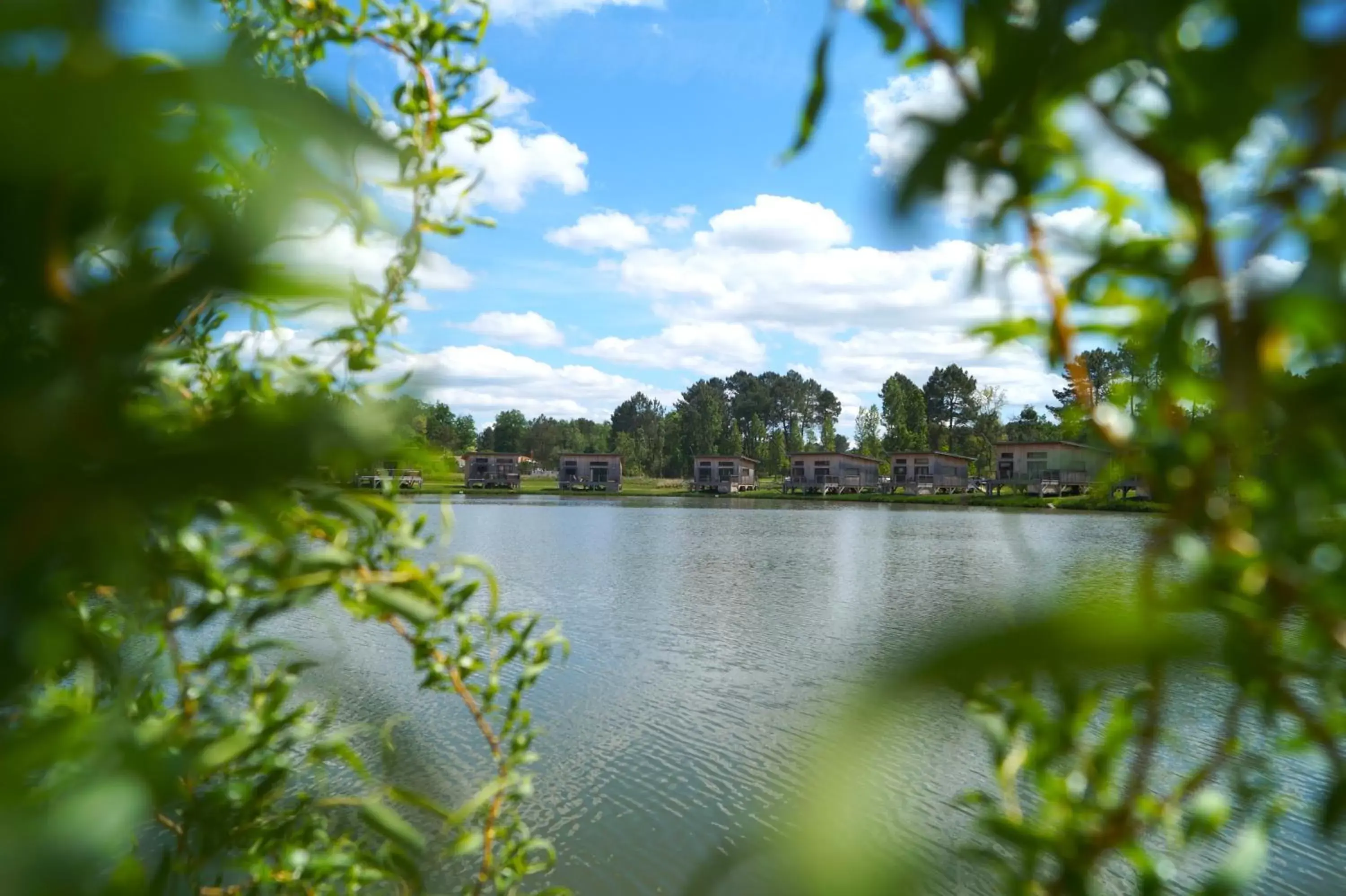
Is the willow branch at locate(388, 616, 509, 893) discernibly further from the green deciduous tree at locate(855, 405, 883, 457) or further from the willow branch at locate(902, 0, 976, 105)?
the green deciduous tree at locate(855, 405, 883, 457)

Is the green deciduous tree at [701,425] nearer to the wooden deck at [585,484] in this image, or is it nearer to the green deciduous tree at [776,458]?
the green deciduous tree at [776,458]

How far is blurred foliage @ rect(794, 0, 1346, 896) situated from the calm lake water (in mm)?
59

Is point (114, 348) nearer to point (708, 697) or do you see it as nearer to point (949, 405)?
point (708, 697)

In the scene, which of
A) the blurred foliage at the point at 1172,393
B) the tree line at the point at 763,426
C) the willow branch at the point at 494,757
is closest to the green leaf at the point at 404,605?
the blurred foliage at the point at 1172,393

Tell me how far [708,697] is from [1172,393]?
38.9 feet

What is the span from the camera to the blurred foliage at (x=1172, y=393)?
1.12ft

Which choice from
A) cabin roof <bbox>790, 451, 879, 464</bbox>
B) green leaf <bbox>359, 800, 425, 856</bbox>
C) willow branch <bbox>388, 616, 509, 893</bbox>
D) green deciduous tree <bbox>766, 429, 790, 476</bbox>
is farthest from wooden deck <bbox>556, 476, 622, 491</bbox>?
green leaf <bbox>359, 800, 425, 856</bbox>

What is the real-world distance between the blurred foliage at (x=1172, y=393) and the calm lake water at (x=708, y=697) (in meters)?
0.06

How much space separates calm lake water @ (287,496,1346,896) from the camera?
134 cm

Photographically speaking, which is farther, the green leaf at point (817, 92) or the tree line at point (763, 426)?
the tree line at point (763, 426)

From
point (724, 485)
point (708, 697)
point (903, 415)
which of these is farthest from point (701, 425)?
point (708, 697)

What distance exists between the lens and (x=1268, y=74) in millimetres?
Result: 351

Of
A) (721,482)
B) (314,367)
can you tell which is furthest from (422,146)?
(721,482)

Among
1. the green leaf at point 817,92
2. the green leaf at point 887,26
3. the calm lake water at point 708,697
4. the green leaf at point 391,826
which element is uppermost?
the green leaf at point 887,26
